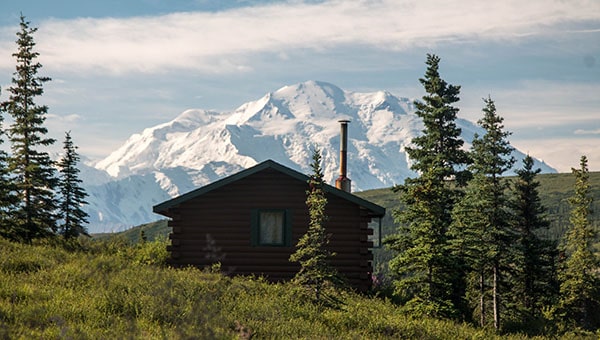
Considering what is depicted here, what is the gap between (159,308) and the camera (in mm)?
14336

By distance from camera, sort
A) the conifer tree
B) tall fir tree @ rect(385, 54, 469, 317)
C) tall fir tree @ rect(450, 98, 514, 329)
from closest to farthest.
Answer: the conifer tree, tall fir tree @ rect(385, 54, 469, 317), tall fir tree @ rect(450, 98, 514, 329)

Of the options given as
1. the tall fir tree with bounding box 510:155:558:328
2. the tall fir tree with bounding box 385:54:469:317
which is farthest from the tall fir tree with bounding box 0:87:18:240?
the tall fir tree with bounding box 510:155:558:328

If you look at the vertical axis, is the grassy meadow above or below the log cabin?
below

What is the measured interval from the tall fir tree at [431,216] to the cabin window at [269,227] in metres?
4.62

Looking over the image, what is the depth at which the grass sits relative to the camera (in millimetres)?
12547

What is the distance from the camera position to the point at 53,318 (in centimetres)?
1205

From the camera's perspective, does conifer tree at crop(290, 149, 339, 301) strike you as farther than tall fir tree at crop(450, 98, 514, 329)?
No

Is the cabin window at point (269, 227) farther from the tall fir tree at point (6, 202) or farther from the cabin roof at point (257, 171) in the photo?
the tall fir tree at point (6, 202)

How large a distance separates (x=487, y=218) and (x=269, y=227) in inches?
345

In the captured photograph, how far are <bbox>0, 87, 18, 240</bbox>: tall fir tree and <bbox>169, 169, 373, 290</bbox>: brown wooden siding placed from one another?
6.85m

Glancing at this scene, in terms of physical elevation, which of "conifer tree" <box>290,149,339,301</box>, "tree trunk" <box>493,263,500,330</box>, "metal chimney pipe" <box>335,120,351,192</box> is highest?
"metal chimney pipe" <box>335,120,351,192</box>

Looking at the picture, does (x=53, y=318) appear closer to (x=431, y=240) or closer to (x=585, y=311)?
(x=431, y=240)

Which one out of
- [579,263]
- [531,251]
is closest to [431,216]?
[531,251]

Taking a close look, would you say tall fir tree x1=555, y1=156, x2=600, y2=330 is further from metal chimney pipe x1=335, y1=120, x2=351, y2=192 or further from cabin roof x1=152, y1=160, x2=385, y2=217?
cabin roof x1=152, y1=160, x2=385, y2=217
